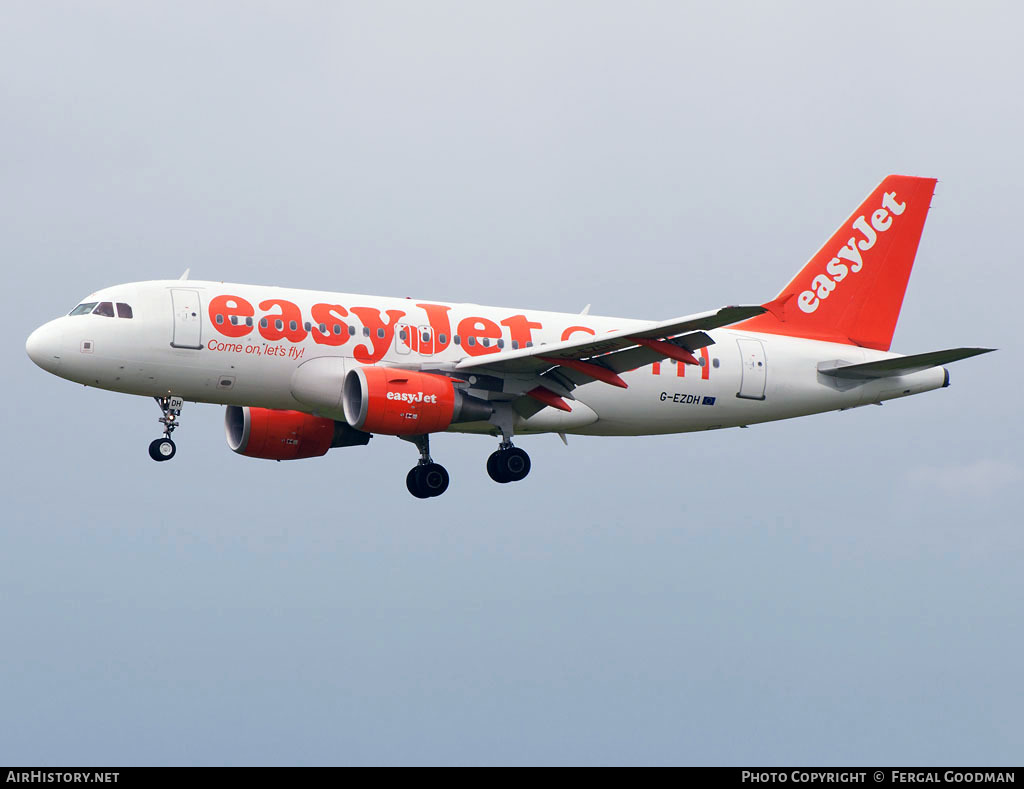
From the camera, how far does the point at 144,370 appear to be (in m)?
37.3

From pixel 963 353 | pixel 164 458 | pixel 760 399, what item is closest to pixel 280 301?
pixel 164 458

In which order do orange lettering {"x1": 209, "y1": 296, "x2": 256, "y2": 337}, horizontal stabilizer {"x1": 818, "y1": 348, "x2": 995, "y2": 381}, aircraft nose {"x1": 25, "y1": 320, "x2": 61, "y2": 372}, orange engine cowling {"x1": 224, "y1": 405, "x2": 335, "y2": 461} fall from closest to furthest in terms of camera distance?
aircraft nose {"x1": 25, "y1": 320, "x2": 61, "y2": 372} → orange lettering {"x1": 209, "y1": 296, "x2": 256, "y2": 337} → horizontal stabilizer {"x1": 818, "y1": 348, "x2": 995, "y2": 381} → orange engine cowling {"x1": 224, "y1": 405, "x2": 335, "y2": 461}

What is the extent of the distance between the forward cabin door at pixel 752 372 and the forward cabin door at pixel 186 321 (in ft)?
46.9

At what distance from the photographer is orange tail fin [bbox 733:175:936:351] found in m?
44.4

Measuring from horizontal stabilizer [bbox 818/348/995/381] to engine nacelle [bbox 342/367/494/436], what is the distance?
36.9ft

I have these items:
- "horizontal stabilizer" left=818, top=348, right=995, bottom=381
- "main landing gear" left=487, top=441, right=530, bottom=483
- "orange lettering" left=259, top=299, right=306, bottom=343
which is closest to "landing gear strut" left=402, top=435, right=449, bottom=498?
"main landing gear" left=487, top=441, right=530, bottom=483

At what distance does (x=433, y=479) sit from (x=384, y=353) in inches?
158

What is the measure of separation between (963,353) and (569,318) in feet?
32.6

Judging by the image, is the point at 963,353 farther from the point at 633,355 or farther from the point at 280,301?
the point at 280,301

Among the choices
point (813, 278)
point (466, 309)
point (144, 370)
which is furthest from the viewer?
point (813, 278)

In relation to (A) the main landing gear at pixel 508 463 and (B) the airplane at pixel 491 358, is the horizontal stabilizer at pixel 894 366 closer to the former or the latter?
(B) the airplane at pixel 491 358

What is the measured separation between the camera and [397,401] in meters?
37.5

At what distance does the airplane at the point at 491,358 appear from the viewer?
3741cm

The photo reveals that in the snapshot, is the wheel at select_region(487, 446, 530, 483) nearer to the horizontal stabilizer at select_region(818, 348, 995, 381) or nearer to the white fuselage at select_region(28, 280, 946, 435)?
the white fuselage at select_region(28, 280, 946, 435)
